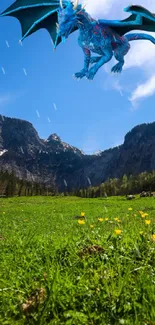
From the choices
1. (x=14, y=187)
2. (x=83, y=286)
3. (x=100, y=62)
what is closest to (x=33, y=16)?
(x=100, y=62)

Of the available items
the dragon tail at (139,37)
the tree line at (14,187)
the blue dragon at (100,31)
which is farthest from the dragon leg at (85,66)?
the tree line at (14,187)

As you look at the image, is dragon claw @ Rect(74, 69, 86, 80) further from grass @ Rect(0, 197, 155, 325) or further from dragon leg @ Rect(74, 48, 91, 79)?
grass @ Rect(0, 197, 155, 325)

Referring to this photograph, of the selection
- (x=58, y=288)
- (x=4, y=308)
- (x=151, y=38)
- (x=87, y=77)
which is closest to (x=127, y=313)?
(x=58, y=288)

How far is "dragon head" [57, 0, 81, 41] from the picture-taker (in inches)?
388

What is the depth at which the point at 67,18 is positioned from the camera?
9992mm

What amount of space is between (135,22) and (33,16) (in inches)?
174

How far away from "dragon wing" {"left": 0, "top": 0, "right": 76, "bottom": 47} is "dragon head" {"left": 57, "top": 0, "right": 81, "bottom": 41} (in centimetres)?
→ 111

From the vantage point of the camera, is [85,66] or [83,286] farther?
[85,66]

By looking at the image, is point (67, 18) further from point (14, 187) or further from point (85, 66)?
point (14, 187)

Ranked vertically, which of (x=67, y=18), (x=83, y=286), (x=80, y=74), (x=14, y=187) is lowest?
(x=83, y=286)

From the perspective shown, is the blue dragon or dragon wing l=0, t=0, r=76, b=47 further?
dragon wing l=0, t=0, r=76, b=47

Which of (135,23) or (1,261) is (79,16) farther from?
(1,261)

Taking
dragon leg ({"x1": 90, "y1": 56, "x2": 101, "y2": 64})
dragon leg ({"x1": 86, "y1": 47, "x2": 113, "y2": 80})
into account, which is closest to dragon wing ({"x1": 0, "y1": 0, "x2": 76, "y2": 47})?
dragon leg ({"x1": 90, "y1": 56, "x2": 101, "y2": 64})

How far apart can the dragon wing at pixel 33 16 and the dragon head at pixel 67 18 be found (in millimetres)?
1114
